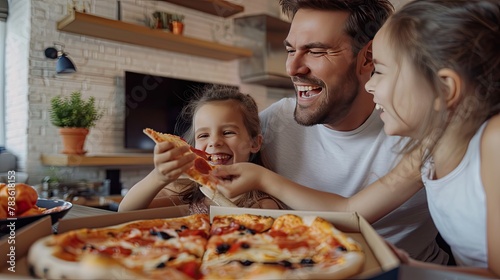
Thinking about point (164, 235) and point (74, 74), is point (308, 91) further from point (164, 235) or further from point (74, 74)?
point (74, 74)

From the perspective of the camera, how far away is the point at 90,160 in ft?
10.4

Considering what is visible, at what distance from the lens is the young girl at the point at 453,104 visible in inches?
26.3

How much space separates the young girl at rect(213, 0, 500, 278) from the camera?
667 millimetres

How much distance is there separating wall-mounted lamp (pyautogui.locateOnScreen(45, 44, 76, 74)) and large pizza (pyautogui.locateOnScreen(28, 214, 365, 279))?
2.63 metres

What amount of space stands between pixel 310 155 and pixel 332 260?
2.57ft

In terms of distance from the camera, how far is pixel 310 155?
1313 millimetres

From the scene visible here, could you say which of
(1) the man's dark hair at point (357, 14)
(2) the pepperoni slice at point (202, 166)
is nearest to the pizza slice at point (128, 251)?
(2) the pepperoni slice at point (202, 166)

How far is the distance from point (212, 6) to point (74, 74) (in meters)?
1.54

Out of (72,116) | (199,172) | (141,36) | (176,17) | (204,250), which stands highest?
(176,17)

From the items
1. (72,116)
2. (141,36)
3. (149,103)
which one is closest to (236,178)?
(72,116)

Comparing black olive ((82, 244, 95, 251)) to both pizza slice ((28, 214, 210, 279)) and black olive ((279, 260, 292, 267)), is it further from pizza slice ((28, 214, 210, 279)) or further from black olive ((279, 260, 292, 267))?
black olive ((279, 260, 292, 267))

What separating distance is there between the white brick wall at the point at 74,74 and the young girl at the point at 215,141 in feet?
7.17

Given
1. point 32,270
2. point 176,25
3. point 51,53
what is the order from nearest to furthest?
point 32,270 → point 51,53 → point 176,25

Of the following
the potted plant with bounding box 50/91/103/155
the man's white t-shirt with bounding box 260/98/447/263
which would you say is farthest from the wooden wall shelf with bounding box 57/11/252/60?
the man's white t-shirt with bounding box 260/98/447/263
